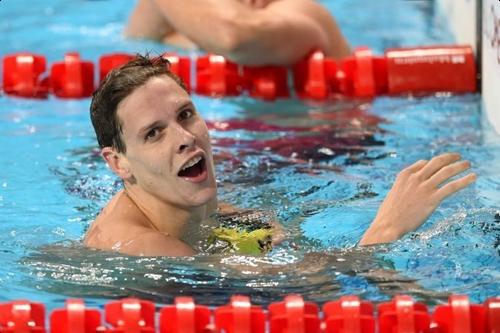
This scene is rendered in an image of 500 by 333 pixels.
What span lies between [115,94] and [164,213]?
1.15ft

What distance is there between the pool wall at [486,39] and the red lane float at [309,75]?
93 mm

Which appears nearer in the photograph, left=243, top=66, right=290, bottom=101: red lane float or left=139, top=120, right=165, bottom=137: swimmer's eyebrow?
left=139, top=120, right=165, bottom=137: swimmer's eyebrow

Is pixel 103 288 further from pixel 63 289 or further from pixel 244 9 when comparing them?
pixel 244 9

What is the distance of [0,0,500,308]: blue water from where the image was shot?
2854 mm

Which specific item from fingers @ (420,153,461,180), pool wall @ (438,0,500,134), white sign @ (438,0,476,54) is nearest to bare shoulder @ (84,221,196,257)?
fingers @ (420,153,461,180)

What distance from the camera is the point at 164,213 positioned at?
3.01 meters

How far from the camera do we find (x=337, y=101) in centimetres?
485

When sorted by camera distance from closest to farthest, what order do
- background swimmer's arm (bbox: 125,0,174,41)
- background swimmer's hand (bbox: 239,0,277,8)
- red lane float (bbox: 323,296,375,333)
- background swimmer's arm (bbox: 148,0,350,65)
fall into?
red lane float (bbox: 323,296,375,333)
background swimmer's arm (bbox: 148,0,350,65)
background swimmer's hand (bbox: 239,0,277,8)
background swimmer's arm (bbox: 125,0,174,41)

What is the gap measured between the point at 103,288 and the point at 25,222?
75 centimetres

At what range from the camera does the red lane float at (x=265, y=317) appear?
250 centimetres

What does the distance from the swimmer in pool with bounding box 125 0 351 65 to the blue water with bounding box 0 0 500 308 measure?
8.8 inches

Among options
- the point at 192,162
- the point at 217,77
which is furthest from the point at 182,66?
the point at 192,162

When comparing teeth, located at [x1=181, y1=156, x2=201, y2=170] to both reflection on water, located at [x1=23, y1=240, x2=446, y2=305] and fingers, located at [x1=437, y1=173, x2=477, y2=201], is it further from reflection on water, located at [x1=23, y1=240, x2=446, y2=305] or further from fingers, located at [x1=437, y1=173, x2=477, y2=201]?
fingers, located at [x1=437, y1=173, x2=477, y2=201]

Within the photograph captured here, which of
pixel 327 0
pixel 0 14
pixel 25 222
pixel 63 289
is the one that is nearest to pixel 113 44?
pixel 0 14
